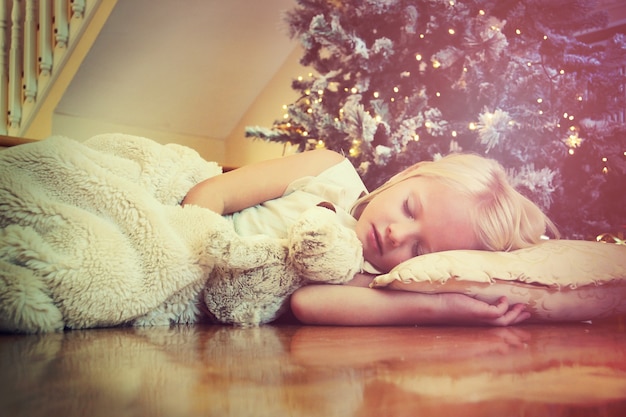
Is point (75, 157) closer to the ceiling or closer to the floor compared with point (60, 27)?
closer to the floor

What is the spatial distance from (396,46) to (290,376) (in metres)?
1.14

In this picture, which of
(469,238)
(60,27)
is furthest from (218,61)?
(469,238)

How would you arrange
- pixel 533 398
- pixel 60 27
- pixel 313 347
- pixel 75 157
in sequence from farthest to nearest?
pixel 60 27, pixel 75 157, pixel 313 347, pixel 533 398

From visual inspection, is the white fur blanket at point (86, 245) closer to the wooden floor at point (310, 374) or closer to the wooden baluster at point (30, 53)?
the wooden floor at point (310, 374)

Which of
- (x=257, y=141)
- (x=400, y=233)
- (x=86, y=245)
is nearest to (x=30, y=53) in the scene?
(x=257, y=141)

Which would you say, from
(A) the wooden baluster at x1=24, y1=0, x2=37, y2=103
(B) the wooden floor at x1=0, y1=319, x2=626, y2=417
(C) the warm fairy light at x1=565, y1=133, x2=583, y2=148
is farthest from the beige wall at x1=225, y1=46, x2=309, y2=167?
(B) the wooden floor at x1=0, y1=319, x2=626, y2=417

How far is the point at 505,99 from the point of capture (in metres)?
1.33

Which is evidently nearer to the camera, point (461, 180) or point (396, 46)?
point (461, 180)

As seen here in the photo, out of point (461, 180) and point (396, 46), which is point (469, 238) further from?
point (396, 46)

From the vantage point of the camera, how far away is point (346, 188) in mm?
934

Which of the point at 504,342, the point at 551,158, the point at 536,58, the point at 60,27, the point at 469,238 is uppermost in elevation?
the point at 60,27

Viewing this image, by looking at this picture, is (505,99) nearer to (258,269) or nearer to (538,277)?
(538,277)

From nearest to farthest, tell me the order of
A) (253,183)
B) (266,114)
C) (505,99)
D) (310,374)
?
(310,374) → (253,183) → (505,99) → (266,114)

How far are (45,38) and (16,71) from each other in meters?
0.12
